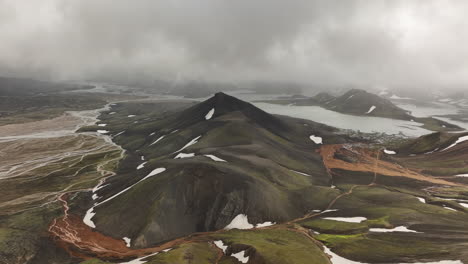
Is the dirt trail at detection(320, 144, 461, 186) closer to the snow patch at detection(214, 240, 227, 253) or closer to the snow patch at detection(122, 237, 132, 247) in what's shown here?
the snow patch at detection(214, 240, 227, 253)

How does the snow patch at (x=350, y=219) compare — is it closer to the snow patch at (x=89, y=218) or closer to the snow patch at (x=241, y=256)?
the snow patch at (x=241, y=256)

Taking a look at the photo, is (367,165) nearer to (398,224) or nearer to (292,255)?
(398,224)

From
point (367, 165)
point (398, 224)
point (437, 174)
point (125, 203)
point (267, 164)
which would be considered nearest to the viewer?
point (398, 224)

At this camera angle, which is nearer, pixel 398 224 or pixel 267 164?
pixel 398 224

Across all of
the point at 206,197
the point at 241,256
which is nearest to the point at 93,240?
the point at 206,197

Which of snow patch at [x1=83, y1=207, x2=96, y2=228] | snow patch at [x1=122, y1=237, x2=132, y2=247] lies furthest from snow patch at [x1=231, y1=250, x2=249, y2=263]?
snow patch at [x1=83, y1=207, x2=96, y2=228]

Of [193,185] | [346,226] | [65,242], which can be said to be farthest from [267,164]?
[65,242]

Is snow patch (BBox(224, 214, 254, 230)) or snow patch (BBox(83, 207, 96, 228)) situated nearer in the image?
snow patch (BBox(224, 214, 254, 230))

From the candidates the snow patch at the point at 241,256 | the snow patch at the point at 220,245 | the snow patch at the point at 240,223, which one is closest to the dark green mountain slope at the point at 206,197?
the snow patch at the point at 240,223
